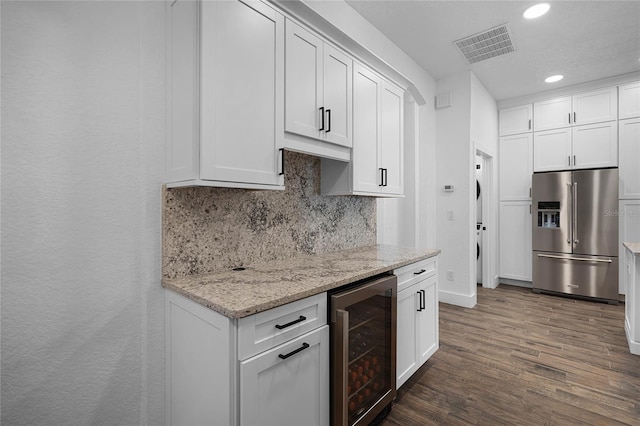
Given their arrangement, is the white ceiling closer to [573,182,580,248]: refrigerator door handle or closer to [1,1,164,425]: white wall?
[573,182,580,248]: refrigerator door handle

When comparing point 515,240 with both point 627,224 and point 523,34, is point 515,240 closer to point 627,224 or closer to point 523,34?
point 627,224

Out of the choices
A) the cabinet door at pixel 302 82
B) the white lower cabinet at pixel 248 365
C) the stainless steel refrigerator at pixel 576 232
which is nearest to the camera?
the white lower cabinet at pixel 248 365

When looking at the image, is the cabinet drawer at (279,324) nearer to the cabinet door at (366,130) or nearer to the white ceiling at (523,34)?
the cabinet door at (366,130)

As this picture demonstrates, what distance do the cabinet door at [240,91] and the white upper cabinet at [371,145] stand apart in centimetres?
73

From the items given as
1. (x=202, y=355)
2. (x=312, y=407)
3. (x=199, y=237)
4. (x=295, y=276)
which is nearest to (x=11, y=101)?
(x=199, y=237)

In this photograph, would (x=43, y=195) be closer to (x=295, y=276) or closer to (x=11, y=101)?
(x=11, y=101)

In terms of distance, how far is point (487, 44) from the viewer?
10.7ft

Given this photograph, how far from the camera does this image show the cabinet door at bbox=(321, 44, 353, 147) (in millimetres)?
1983

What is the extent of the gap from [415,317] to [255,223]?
4.22 ft

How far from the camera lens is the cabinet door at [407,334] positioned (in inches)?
79.2

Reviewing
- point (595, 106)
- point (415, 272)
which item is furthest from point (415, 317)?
point (595, 106)

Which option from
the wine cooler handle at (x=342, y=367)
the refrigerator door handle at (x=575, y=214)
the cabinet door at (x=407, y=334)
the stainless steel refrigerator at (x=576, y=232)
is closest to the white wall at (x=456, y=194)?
the stainless steel refrigerator at (x=576, y=232)

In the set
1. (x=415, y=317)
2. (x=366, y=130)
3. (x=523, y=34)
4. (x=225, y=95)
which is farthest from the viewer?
(x=523, y=34)

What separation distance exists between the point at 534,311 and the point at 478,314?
74 centimetres
